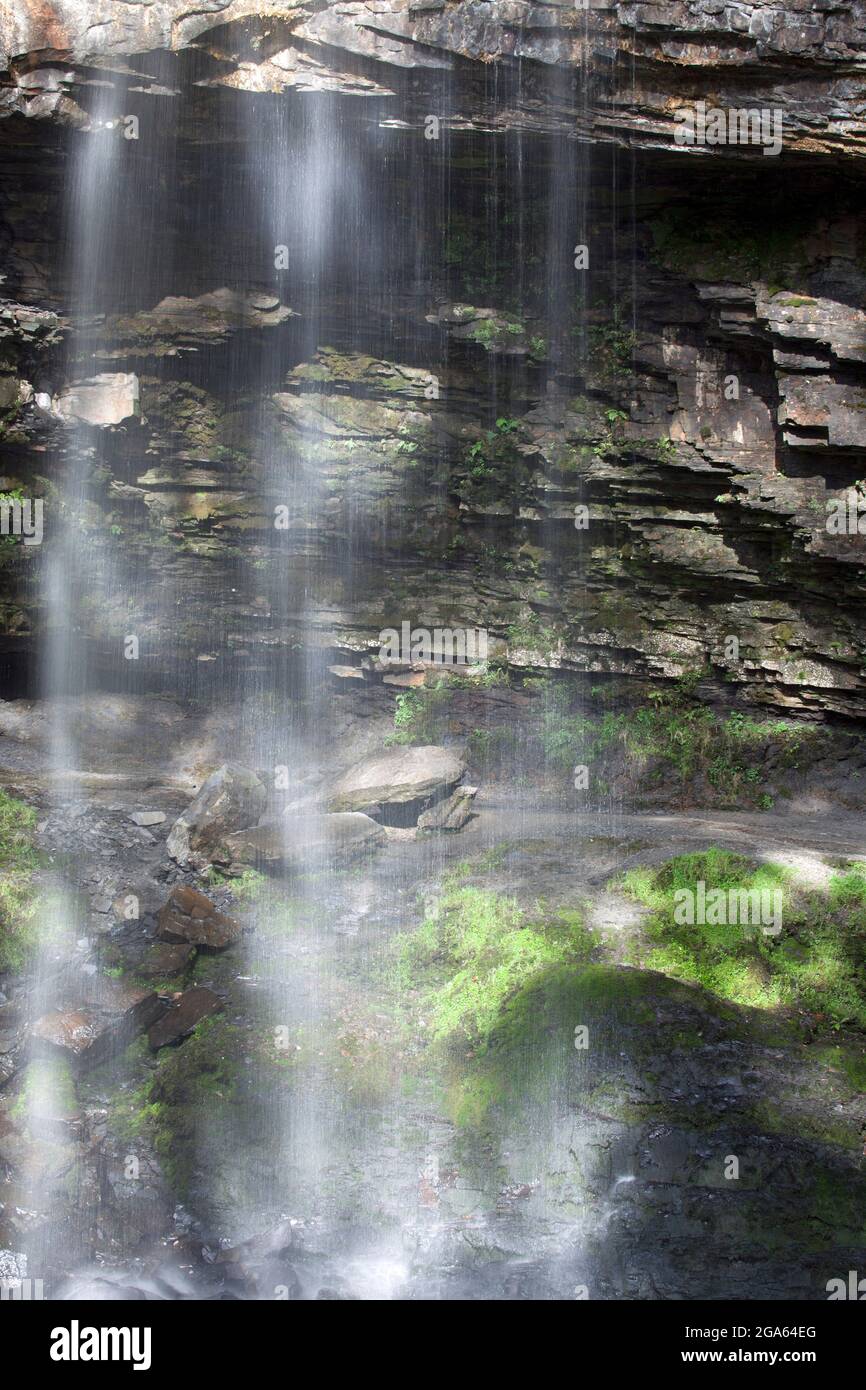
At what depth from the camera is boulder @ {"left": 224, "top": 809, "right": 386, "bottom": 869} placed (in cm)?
1020

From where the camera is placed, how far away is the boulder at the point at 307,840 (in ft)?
33.5

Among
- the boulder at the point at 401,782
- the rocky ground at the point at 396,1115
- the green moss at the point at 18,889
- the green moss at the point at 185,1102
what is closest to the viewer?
the rocky ground at the point at 396,1115

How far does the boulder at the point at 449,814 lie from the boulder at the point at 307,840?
0.56 metres

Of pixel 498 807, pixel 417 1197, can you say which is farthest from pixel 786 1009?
pixel 498 807

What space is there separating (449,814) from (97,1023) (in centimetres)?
450

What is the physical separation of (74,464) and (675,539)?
7.91 metres

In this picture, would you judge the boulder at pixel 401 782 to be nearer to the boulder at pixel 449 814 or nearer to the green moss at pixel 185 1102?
the boulder at pixel 449 814

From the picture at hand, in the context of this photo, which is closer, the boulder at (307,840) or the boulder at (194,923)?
the boulder at (194,923)

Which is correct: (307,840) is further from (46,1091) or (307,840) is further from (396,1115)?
(46,1091)

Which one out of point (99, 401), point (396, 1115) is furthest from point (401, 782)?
point (99, 401)

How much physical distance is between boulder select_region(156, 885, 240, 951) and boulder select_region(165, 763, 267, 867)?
963 millimetres

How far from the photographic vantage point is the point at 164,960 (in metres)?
8.83

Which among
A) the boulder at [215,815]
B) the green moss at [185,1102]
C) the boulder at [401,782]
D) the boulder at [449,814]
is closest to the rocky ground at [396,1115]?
the green moss at [185,1102]

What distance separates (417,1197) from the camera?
6875 mm
